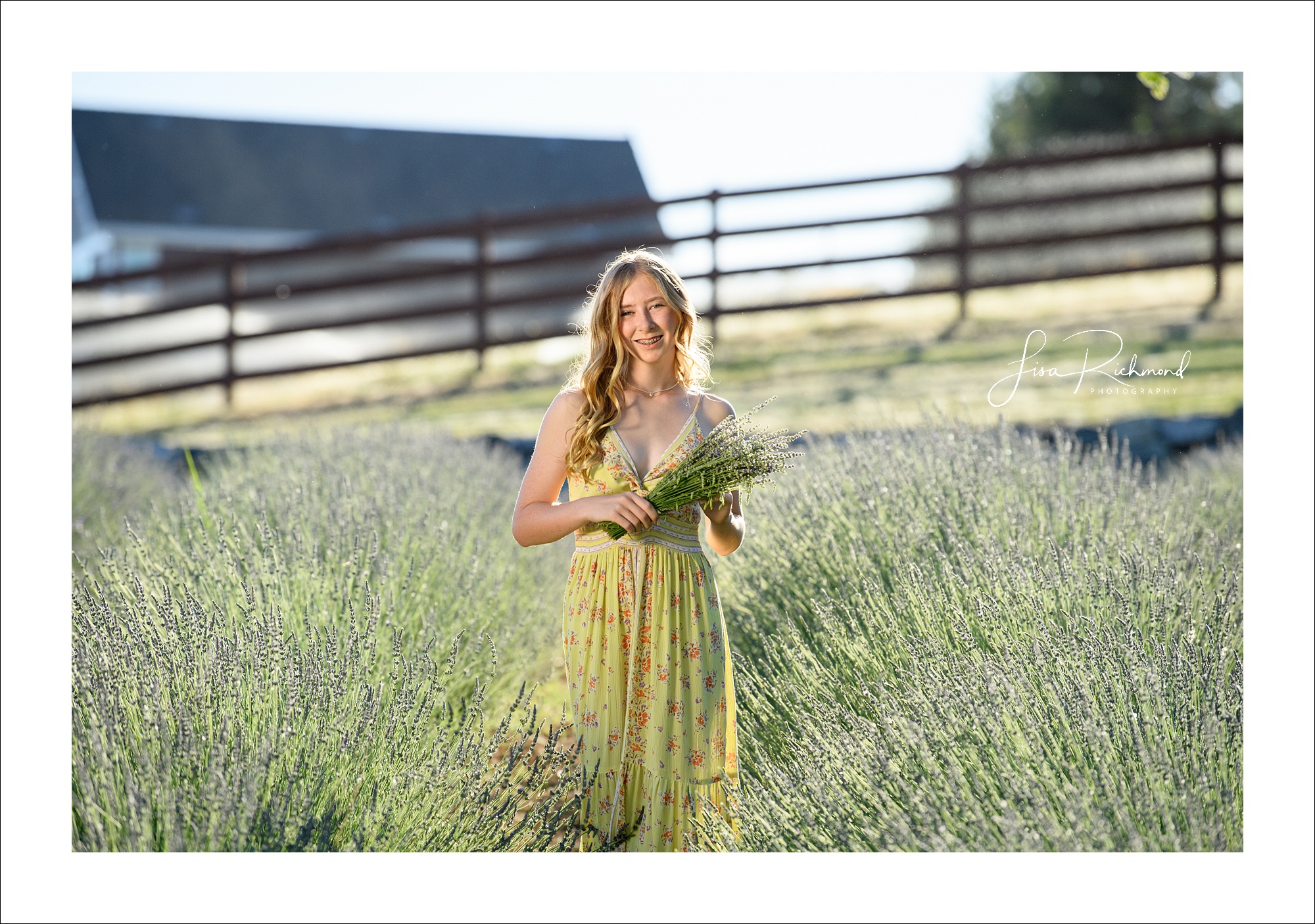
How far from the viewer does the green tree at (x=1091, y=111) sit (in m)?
7.97

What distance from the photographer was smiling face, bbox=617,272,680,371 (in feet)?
5.84

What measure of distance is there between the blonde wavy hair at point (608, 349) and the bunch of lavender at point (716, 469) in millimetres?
138

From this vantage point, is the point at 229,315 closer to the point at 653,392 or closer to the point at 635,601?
the point at 653,392

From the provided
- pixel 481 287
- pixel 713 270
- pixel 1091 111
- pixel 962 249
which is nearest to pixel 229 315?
pixel 481 287

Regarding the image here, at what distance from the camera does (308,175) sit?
419 inches

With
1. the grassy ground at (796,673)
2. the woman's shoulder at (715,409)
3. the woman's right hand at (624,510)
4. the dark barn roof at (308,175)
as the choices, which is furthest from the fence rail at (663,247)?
the woman's right hand at (624,510)

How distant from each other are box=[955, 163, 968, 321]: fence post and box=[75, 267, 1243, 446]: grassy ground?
0.05 m

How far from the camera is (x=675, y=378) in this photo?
74.6 inches

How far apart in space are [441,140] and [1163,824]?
→ 9273 millimetres

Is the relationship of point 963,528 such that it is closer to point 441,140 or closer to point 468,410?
point 468,410

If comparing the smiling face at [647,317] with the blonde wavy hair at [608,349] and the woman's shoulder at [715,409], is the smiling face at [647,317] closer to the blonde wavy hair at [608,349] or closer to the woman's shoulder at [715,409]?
the blonde wavy hair at [608,349]

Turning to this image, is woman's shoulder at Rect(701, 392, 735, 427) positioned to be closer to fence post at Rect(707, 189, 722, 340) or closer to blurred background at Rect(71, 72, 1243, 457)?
blurred background at Rect(71, 72, 1243, 457)

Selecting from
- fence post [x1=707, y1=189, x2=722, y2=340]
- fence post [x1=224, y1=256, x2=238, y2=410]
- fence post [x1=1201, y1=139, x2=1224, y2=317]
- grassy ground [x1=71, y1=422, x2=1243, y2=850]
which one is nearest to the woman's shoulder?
grassy ground [x1=71, y1=422, x2=1243, y2=850]
